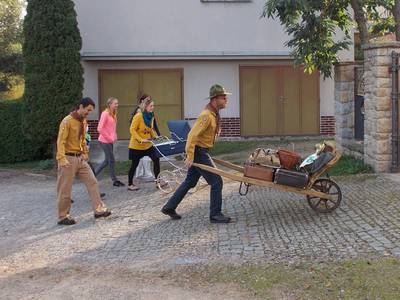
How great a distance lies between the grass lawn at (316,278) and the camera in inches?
201

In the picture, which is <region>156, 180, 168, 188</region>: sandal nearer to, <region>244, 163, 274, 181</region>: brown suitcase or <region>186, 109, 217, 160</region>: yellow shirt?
<region>186, 109, 217, 160</region>: yellow shirt

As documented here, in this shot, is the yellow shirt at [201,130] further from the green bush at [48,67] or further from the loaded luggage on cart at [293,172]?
the green bush at [48,67]

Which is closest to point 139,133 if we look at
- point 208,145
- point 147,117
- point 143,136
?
point 143,136

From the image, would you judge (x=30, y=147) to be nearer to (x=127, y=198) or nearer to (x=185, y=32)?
(x=185, y=32)

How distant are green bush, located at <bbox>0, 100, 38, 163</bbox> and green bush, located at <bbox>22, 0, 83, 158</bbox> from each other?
175cm

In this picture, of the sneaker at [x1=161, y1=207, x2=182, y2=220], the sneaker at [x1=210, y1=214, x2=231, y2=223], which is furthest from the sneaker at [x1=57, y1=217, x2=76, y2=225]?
the sneaker at [x1=210, y1=214, x2=231, y2=223]

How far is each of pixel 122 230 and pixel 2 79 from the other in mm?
16969

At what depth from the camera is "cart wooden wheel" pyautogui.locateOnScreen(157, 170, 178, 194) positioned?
10227 millimetres

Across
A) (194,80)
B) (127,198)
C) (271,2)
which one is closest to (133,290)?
(127,198)

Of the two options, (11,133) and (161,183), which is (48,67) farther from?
(161,183)

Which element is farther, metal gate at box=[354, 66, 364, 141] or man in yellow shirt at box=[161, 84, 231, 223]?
metal gate at box=[354, 66, 364, 141]

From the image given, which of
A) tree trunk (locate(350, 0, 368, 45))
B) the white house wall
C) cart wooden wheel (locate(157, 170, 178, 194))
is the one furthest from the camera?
the white house wall

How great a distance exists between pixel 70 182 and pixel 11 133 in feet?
28.0

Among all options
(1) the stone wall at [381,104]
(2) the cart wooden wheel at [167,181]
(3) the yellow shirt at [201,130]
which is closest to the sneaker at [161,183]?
(2) the cart wooden wheel at [167,181]
